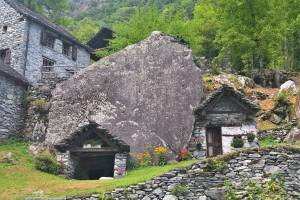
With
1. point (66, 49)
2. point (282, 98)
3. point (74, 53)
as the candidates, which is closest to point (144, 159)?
point (282, 98)

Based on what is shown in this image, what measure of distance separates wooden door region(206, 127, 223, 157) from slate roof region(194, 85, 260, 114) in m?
1.28

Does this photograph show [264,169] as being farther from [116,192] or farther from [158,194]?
[116,192]

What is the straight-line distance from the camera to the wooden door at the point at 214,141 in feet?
86.1

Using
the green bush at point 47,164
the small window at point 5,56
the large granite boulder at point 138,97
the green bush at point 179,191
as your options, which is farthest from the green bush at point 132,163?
the small window at point 5,56

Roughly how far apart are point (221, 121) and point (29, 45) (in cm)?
1794

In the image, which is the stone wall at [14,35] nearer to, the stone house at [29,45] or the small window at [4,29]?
the stone house at [29,45]

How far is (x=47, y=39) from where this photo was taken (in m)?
39.8

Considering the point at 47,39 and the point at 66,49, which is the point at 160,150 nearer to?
the point at 47,39

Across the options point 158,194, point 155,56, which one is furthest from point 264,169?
point 155,56

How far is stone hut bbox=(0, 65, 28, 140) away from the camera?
31.1m

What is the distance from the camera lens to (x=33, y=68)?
125ft

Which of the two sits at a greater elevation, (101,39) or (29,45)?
(101,39)

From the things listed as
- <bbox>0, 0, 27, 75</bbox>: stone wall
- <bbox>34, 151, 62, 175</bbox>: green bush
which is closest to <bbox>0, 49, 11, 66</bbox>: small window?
<bbox>0, 0, 27, 75</bbox>: stone wall

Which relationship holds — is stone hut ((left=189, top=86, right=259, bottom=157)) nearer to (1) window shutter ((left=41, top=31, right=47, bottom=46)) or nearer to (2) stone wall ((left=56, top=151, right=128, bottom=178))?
(2) stone wall ((left=56, top=151, right=128, bottom=178))
